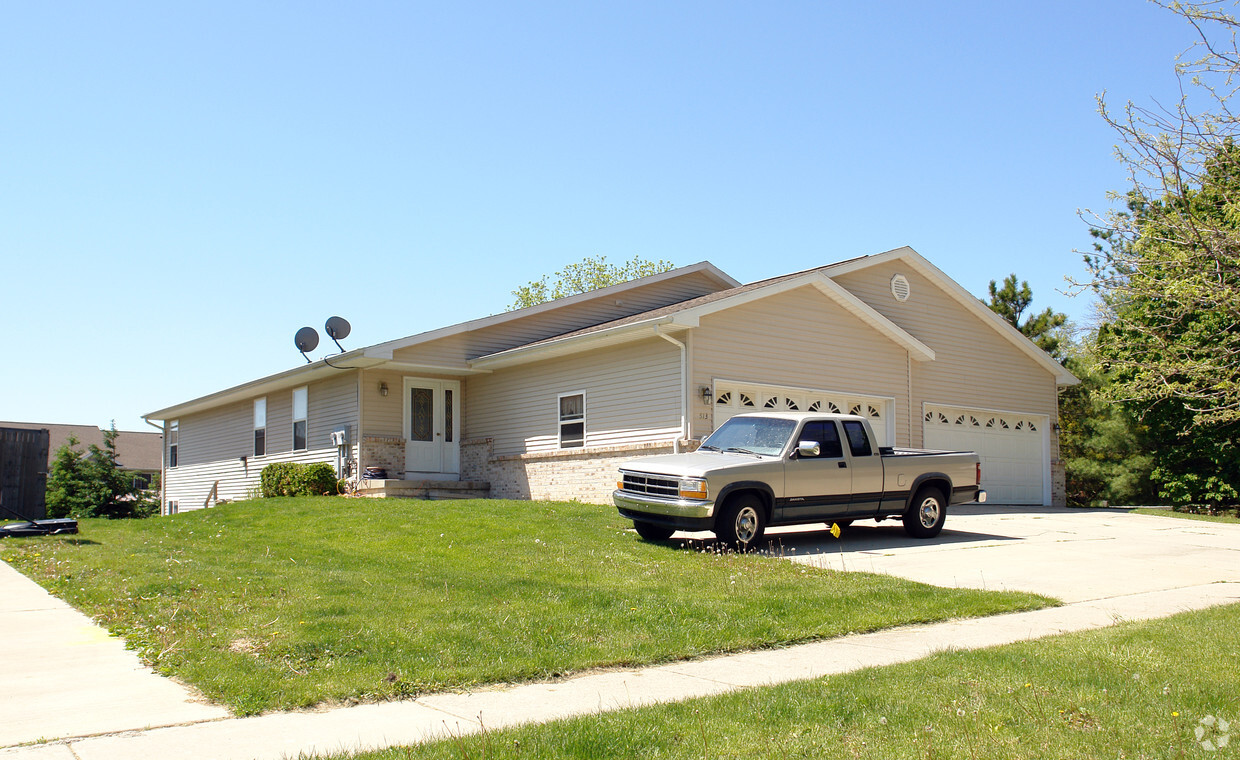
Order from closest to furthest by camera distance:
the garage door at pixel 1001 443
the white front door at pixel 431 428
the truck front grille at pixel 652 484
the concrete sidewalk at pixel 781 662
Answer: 1. the concrete sidewalk at pixel 781 662
2. the truck front grille at pixel 652 484
3. the white front door at pixel 431 428
4. the garage door at pixel 1001 443

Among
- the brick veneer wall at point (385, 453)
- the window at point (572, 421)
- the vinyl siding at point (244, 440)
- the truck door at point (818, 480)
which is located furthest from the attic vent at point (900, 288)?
the vinyl siding at point (244, 440)

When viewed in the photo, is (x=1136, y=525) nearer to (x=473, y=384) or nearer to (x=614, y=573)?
(x=614, y=573)

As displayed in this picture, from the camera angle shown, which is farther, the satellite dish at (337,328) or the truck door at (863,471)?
the satellite dish at (337,328)

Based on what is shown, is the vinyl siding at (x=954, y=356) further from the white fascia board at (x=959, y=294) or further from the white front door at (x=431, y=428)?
the white front door at (x=431, y=428)

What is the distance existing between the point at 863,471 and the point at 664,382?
5.47m

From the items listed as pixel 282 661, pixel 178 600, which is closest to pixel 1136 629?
pixel 282 661

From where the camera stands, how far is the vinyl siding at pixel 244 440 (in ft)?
75.3

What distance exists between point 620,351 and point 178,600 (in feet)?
39.0

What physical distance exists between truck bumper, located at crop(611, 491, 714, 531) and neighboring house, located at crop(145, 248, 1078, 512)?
469 centimetres

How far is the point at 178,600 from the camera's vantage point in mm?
8234

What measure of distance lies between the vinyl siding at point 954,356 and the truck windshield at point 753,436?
29.6ft

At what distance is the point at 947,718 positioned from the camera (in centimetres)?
500

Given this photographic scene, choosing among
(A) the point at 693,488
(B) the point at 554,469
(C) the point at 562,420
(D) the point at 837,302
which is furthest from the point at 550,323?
(A) the point at 693,488

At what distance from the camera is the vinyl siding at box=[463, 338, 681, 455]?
18188 millimetres
